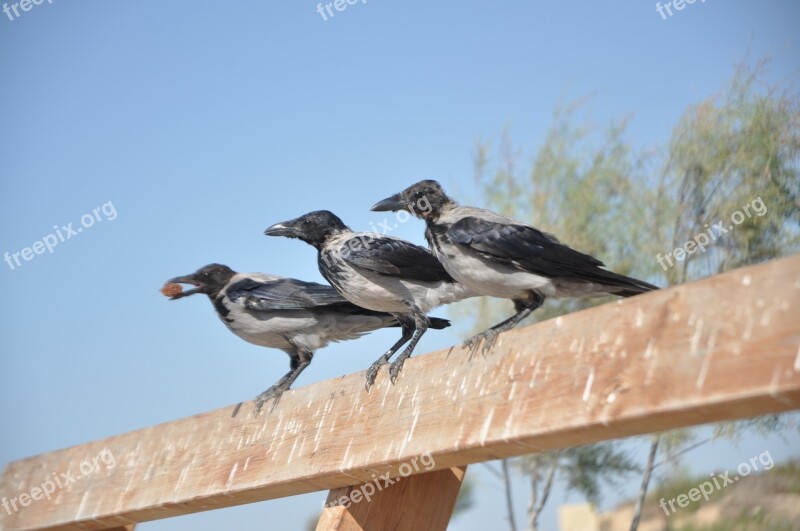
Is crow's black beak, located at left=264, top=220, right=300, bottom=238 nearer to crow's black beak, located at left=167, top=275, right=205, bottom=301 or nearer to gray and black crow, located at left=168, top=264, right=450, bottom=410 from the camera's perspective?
gray and black crow, located at left=168, top=264, right=450, bottom=410

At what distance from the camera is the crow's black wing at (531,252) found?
10.4 ft

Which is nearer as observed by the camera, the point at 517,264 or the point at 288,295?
the point at 517,264

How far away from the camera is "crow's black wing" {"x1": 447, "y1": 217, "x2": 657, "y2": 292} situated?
3176 millimetres

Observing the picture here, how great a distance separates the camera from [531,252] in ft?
10.6

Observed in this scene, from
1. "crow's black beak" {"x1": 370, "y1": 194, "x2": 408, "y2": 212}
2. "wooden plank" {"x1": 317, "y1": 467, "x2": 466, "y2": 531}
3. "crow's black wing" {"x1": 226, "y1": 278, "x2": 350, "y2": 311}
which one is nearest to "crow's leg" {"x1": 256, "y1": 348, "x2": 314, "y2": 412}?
"crow's black wing" {"x1": 226, "y1": 278, "x2": 350, "y2": 311}

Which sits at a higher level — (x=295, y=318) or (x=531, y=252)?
(x=531, y=252)

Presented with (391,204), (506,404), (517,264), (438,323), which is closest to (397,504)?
(506,404)

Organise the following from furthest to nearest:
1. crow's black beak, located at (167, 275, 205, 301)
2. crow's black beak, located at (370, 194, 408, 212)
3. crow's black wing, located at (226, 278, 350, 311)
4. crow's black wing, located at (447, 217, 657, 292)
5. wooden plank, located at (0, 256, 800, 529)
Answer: crow's black beak, located at (167, 275, 205, 301) < crow's black wing, located at (226, 278, 350, 311) < crow's black beak, located at (370, 194, 408, 212) < crow's black wing, located at (447, 217, 657, 292) < wooden plank, located at (0, 256, 800, 529)

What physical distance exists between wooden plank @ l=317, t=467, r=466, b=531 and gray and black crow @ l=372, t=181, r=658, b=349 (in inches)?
28.6

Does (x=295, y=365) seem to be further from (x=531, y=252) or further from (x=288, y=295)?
(x=531, y=252)

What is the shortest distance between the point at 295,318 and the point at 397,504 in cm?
204

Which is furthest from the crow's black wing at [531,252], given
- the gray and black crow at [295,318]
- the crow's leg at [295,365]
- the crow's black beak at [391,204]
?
the crow's leg at [295,365]

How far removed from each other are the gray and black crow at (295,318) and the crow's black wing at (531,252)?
49.3 inches

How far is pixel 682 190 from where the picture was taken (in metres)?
7.66
